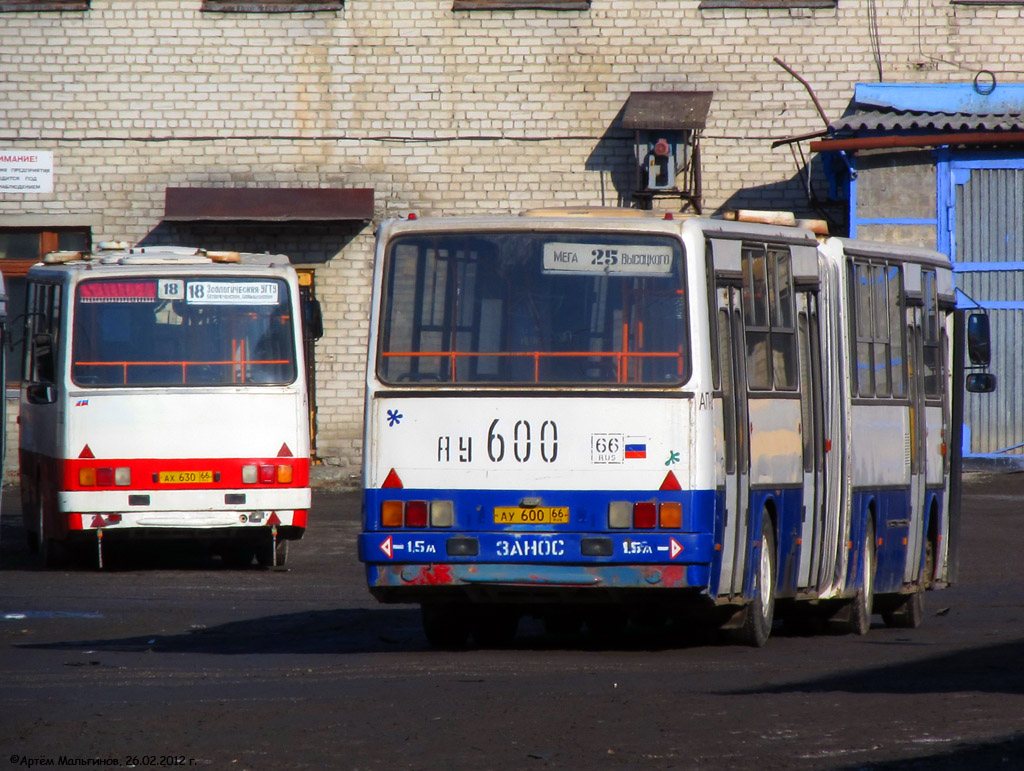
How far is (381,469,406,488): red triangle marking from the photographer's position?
10977 mm

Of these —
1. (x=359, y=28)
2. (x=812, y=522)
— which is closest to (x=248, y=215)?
(x=359, y=28)

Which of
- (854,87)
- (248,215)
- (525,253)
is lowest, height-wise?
(525,253)

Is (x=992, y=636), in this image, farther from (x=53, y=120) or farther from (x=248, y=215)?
(x=53, y=120)

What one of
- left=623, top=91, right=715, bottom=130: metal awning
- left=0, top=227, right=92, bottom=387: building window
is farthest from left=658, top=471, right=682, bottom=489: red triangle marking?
left=0, top=227, right=92, bottom=387: building window

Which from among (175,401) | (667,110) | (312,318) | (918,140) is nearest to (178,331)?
(175,401)

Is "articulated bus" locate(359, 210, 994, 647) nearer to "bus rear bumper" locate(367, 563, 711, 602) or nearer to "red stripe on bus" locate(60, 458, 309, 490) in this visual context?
"bus rear bumper" locate(367, 563, 711, 602)

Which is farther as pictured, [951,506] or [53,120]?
[53,120]

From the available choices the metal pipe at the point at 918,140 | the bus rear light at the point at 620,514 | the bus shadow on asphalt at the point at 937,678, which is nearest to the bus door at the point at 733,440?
the bus rear light at the point at 620,514

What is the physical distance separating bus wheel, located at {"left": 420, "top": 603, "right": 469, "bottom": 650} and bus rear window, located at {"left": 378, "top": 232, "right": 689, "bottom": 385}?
1497 mm

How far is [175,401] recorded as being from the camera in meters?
17.1

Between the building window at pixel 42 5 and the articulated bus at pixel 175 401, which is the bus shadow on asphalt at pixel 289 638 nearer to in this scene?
the articulated bus at pixel 175 401

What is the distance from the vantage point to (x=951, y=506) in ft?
49.5

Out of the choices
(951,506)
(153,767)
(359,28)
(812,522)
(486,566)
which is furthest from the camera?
(359,28)

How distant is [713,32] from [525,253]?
15.3 metres
